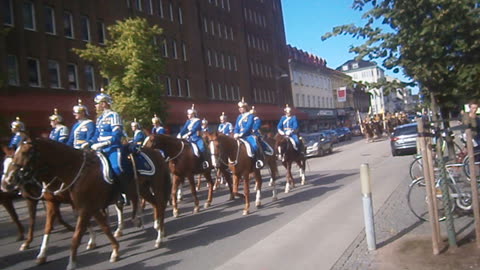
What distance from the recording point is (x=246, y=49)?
47.1 metres

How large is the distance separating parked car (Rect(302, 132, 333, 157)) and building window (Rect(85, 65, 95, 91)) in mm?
13438

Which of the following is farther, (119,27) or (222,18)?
(222,18)

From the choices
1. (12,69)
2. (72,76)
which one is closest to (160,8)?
(72,76)

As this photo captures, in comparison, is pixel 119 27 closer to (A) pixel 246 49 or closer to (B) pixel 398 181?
(B) pixel 398 181

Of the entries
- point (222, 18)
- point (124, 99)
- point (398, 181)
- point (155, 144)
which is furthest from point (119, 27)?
point (222, 18)

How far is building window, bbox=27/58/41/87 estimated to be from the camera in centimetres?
2248

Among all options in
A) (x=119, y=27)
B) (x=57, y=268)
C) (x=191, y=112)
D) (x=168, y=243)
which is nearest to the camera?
(x=57, y=268)

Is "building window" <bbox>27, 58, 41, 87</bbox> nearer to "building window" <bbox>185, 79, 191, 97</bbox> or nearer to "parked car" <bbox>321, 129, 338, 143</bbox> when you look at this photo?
"building window" <bbox>185, 79, 191, 97</bbox>

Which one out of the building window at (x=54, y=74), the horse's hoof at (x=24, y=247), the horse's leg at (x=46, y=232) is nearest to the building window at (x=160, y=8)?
the building window at (x=54, y=74)

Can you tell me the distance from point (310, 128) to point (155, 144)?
52.4 meters

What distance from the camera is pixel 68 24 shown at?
2531 centimetres

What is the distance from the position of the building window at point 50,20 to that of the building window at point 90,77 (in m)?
2.88

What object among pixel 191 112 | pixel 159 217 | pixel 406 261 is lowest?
pixel 406 261

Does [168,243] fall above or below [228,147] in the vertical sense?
below
